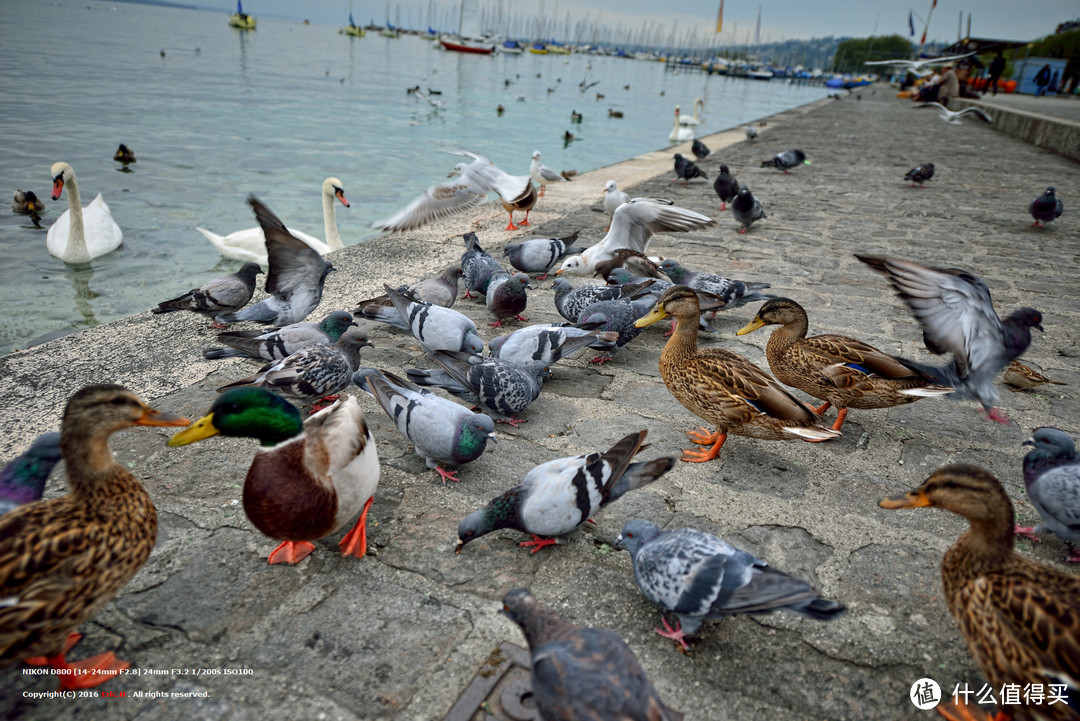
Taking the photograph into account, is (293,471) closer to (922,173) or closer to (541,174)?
(541,174)

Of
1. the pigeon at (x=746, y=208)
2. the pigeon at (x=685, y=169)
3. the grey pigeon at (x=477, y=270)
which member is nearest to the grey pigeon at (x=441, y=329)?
the grey pigeon at (x=477, y=270)

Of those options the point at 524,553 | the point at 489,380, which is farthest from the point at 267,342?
the point at 524,553

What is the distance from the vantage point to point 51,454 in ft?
8.09

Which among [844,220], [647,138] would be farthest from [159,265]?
[647,138]

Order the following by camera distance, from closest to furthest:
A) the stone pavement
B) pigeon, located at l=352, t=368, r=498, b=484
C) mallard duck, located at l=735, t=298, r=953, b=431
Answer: the stone pavement < pigeon, located at l=352, t=368, r=498, b=484 < mallard duck, located at l=735, t=298, r=953, b=431

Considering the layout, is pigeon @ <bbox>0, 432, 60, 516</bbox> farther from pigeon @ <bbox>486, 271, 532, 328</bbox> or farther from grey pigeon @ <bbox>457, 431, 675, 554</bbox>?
pigeon @ <bbox>486, 271, 532, 328</bbox>

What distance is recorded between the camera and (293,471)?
2.43m

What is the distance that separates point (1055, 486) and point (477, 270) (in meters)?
4.49

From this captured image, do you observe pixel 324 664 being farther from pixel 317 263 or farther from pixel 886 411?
pixel 886 411

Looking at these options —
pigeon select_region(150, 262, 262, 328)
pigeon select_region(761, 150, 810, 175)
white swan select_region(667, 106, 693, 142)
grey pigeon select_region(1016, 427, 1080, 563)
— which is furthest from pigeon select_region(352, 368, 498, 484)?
white swan select_region(667, 106, 693, 142)

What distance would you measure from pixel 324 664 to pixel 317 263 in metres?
3.43

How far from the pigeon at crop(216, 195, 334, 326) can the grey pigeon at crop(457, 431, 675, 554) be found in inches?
116

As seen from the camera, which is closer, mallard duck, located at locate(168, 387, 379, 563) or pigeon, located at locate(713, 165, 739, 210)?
mallard duck, located at locate(168, 387, 379, 563)

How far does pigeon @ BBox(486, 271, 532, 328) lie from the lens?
5141 millimetres
